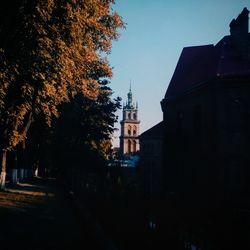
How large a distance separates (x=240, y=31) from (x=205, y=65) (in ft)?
10.1

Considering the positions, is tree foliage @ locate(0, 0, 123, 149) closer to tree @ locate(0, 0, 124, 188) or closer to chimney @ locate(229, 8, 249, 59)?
tree @ locate(0, 0, 124, 188)

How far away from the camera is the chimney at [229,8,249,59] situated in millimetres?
19875

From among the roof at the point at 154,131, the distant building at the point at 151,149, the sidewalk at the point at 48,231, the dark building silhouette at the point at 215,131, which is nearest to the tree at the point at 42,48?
the sidewalk at the point at 48,231

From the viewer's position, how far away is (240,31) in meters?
20.3

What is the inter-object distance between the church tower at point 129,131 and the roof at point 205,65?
86834 mm

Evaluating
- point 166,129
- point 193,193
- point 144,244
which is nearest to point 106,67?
point 166,129

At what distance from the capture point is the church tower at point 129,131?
115 meters

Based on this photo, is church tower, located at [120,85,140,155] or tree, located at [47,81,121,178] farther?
church tower, located at [120,85,140,155]

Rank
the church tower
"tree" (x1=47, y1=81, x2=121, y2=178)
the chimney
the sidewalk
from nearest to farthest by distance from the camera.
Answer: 1. the sidewalk
2. the chimney
3. "tree" (x1=47, y1=81, x2=121, y2=178)
4. the church tower

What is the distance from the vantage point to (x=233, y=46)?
2045 cm

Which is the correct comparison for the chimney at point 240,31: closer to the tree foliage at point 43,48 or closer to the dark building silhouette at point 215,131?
the dark building silhouette at point 215,131

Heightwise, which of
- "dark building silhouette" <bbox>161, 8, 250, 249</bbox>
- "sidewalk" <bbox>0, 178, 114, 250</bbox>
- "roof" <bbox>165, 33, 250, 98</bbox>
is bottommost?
"sidewalk" <bbox>0, 178, 114, 250</bbox>

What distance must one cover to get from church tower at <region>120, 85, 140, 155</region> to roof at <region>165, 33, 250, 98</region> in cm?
8683

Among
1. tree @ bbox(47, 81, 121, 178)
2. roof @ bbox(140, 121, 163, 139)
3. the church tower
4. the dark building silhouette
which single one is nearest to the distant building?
roof @ bbox(140, 121, 163, 139)
